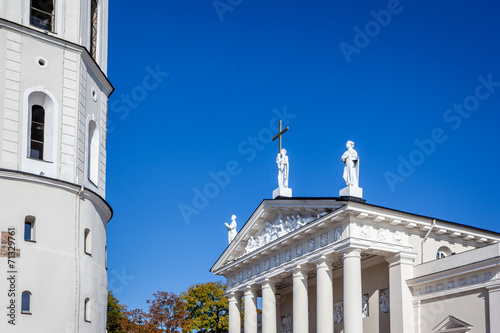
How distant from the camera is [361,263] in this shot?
106 ft

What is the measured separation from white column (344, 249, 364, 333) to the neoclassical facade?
0.04 meters

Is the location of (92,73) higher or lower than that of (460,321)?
higher

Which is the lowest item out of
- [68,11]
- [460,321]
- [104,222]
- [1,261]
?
[460,321]

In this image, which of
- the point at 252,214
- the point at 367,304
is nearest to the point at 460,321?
the point at 367,304

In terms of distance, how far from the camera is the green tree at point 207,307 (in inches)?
2520

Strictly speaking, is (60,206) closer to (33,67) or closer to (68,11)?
(33,67)

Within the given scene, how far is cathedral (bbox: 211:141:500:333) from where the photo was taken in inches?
1074

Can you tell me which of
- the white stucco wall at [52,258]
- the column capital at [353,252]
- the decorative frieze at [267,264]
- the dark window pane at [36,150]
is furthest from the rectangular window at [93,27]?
the decorative frieze at [267,264]

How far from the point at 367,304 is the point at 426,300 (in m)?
3.61

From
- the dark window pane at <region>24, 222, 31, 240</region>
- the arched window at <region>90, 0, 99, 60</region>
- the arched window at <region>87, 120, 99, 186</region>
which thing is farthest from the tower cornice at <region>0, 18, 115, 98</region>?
the dark window pane at <region>24, 222, 31, 240</region>

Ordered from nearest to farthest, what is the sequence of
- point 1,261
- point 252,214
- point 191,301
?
1. point 1,261
2. point 252,214
3. point 191,301

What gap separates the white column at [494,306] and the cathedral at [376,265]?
36 mm

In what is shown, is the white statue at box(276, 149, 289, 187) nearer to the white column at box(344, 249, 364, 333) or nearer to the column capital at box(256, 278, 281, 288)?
the column capital at box(256, 278, 281, 288)

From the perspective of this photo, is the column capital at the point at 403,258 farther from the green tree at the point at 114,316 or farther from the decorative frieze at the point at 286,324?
the green tree at the point at 114,316
